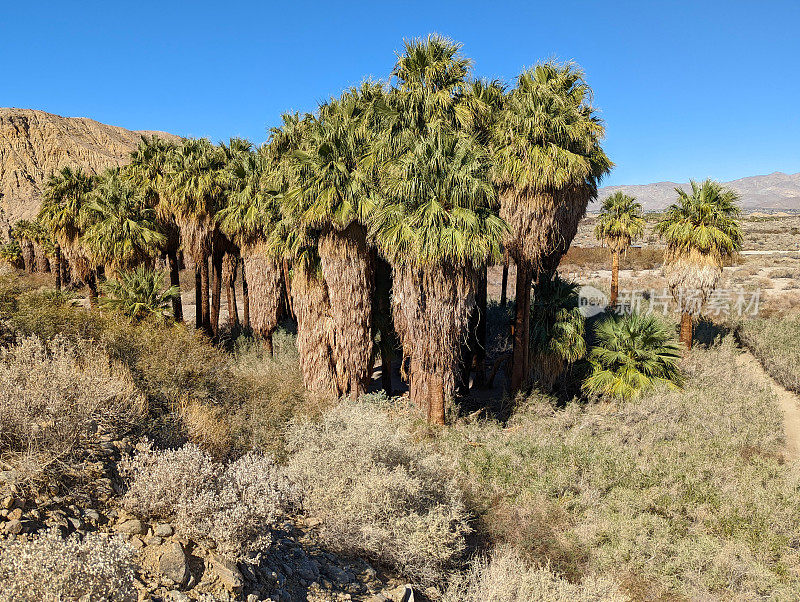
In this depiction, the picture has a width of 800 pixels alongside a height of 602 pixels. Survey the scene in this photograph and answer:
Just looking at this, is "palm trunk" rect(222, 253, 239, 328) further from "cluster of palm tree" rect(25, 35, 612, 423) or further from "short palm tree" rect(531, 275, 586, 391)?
"short palm tree" rect(531, 275, 586, 391)

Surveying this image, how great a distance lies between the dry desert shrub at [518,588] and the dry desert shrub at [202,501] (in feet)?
8.87

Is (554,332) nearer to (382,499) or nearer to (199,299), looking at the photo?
(382,499)

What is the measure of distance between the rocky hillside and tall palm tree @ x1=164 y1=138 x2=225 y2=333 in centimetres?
6771

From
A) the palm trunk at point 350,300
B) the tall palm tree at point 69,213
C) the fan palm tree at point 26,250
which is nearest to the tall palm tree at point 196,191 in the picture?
the tall palm tree at point 69,213

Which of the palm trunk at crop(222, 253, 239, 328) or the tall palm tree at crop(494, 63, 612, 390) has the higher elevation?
the tall palm tree at crop(494, 63, 612, 390)

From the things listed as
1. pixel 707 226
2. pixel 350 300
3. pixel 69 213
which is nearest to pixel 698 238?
pixel 707 226

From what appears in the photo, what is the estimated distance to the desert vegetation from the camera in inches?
207

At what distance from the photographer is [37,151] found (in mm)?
82562

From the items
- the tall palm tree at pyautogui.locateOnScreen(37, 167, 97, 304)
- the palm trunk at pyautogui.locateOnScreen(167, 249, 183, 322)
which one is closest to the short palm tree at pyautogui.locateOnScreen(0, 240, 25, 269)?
the tall palm tree at pyautogui.locateOnScreen(37, 167, 97, 304)

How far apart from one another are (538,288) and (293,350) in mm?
9233

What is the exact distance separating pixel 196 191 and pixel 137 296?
510cm

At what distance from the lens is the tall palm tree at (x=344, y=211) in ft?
39.3

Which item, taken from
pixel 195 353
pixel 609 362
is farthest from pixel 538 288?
pixel 195 353

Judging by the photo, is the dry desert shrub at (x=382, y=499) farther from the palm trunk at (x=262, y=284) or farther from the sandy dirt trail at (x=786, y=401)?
the sandy dirt trail at (x=786, y=401)
